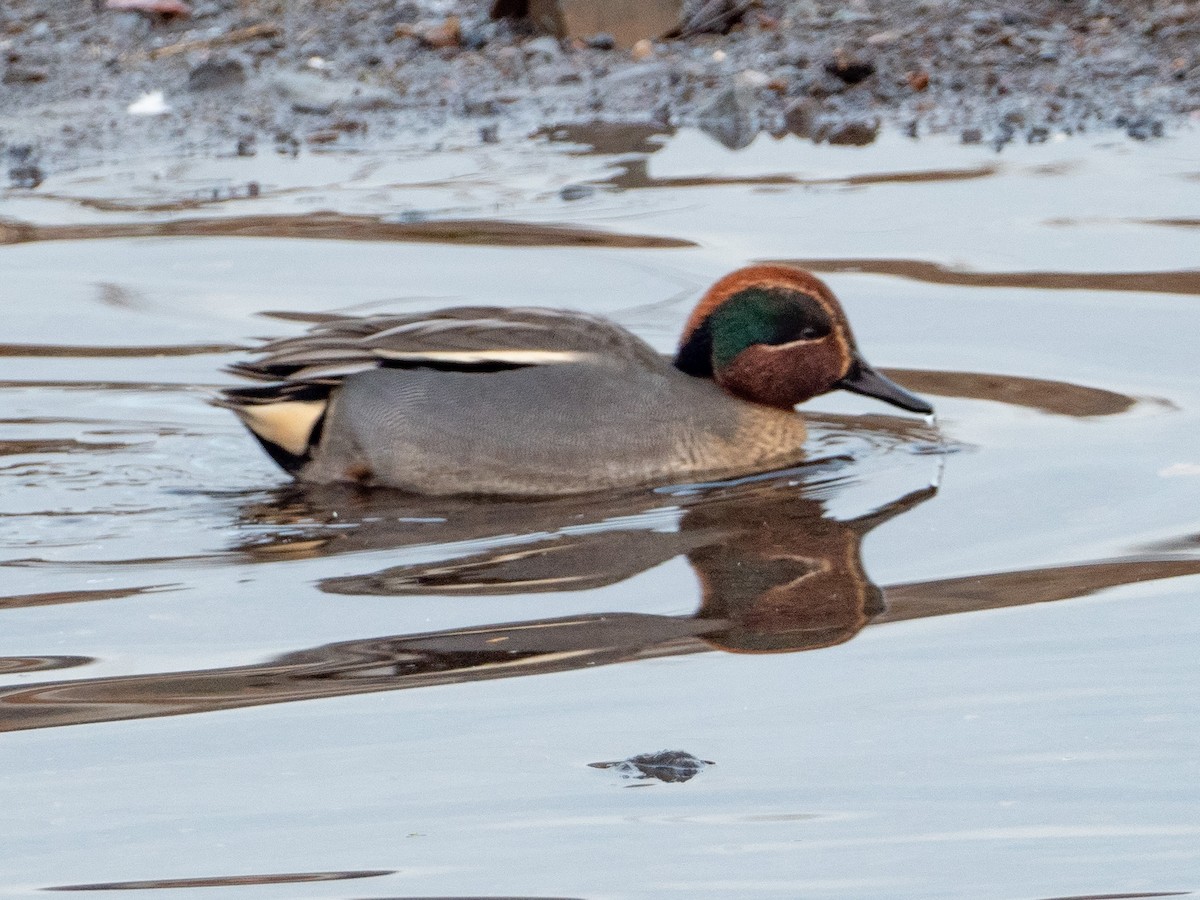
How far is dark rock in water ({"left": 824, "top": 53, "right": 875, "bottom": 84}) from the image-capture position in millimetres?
10195

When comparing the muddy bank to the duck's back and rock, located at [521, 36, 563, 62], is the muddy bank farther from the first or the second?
the duck's back

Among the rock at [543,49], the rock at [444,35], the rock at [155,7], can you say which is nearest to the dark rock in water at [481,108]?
the rock at [543,49]

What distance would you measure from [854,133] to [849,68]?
0.62 m

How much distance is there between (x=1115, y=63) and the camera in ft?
33.7

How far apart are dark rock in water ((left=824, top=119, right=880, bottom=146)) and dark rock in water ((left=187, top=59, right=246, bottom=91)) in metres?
3.01

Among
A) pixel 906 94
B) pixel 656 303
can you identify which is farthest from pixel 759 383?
pixel 906 94

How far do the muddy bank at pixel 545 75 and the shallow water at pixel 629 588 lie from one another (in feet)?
3.97

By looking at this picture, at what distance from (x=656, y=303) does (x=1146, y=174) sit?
2.46 metres

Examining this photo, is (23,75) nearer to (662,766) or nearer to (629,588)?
(629,588)

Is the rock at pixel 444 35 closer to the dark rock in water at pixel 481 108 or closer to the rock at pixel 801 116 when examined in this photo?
the dark rock in water at pixel 481 108

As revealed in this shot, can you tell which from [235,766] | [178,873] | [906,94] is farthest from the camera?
[906,94]

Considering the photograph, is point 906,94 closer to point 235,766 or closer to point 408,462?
point 408,462

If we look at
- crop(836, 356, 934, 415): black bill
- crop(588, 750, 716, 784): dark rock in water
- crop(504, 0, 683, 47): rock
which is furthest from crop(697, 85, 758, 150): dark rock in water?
crop(588, 750, 716, 784): dark rock in water

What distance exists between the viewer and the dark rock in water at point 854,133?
9.56 m
